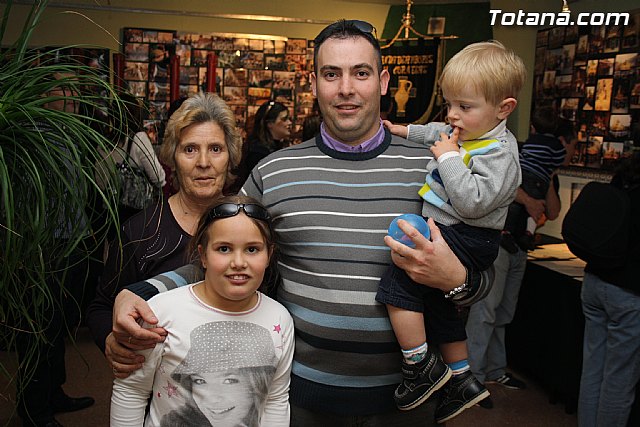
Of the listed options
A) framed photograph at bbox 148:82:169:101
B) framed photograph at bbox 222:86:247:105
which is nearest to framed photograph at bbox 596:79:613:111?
framed photograph at bbox 222:86:247:105

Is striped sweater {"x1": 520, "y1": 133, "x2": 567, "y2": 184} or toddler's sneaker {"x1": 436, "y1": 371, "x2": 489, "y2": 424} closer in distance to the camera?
toddler's sneaker {"x1": 436, "y1": 371, "x2": 489, "y2": 424}

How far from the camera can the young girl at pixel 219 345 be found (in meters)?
1.64

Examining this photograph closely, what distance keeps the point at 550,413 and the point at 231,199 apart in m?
3.34

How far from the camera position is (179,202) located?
212cm

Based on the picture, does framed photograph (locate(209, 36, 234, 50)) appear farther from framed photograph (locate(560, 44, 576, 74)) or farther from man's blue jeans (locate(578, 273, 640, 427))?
man's blue jeans (locate(578, 273, 640, 427))

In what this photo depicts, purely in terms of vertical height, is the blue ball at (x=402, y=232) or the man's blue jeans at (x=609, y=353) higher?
the blue ball at (x=402, y=232)

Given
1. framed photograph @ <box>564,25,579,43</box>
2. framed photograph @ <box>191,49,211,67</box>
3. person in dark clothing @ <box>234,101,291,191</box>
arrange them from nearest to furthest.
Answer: person in dark clothing @ <box>234,101,291,191</box> → framed photograph @ <box>564,25,579,43</box> → framed photograph @ <box>191,49,211,67</box>

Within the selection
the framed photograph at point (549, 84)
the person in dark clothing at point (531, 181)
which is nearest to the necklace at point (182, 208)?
the person in dark clothing at point (531, 181)

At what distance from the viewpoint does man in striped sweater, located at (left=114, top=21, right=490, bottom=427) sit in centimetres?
177

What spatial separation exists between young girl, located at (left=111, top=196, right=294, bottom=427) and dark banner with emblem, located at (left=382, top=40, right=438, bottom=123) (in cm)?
425

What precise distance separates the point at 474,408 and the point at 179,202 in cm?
296

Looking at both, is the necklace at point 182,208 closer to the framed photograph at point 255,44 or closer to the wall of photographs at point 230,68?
the wall of photographs at point 230,68

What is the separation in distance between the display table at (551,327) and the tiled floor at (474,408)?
0.37ft

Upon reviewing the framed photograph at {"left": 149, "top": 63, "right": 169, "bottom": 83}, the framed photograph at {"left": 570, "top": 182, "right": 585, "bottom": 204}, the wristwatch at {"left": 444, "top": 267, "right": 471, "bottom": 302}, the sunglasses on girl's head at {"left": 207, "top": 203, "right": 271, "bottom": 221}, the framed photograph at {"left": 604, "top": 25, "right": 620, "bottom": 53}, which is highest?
the framed photograph at {"left": 604, "top": 25, "right": 620, "bottom": 53}
